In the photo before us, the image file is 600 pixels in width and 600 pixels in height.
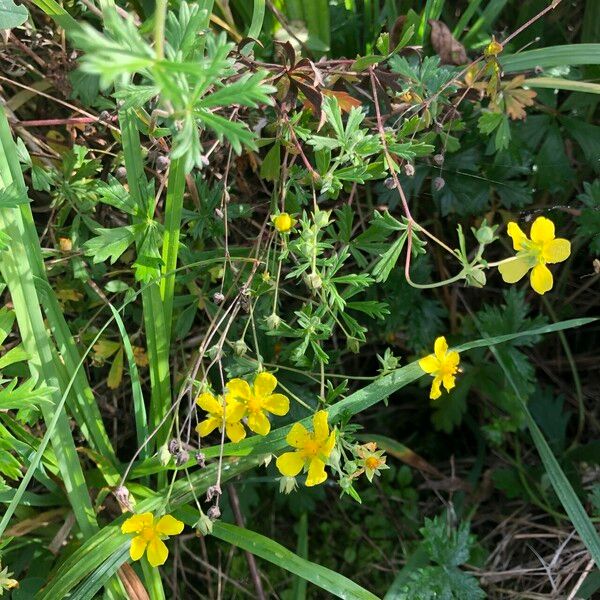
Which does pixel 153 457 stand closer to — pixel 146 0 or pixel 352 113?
pixel 352 113

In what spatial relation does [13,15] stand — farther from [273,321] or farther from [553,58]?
[553,58]

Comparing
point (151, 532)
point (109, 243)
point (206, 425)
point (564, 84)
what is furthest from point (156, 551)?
point (564, 84)

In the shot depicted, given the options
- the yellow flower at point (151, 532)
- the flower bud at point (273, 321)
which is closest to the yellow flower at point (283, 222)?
the flower bud at point (273, 321)

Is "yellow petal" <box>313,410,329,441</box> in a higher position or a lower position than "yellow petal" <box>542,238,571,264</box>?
lower

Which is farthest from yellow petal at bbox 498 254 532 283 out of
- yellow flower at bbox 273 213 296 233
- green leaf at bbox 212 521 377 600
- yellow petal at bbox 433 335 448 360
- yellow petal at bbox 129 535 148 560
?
yellow petal at bbox 129 535 148 560

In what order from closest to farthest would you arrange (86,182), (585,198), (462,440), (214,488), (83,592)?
(214,488), (83,592), (86,182), (585,198), (462,440)

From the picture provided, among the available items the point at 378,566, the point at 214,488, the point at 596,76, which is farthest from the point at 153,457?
the point at 596,76

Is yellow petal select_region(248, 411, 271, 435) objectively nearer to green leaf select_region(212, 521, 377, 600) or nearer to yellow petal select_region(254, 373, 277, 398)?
yellow petal select_region(254, 373, 277, 398)
